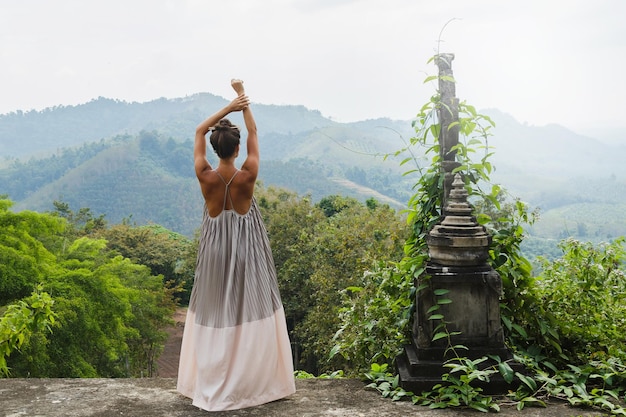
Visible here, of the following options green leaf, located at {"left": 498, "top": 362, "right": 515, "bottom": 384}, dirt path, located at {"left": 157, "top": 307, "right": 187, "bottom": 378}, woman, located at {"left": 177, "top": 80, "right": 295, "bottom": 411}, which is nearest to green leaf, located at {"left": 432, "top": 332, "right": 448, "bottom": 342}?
green leaf, located at {"left": 498, "top": 362, "right": 515, "bottom": 384}

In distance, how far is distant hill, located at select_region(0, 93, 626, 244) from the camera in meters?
81.6

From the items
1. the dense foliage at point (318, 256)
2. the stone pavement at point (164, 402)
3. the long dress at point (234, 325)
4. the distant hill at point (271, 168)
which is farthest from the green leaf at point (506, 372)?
the distant hill at point (271, 168)

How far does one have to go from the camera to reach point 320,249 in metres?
18.7

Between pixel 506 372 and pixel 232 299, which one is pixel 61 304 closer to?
pixel 232 299

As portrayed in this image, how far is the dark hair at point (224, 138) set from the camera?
3.38 m

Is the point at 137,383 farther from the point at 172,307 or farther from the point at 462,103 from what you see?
the point at 172,307

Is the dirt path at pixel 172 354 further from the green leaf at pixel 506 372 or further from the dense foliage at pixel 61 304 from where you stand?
the green leaf at pixel 506 372

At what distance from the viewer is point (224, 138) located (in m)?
3.38

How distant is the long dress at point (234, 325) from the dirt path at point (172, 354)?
22.2 meters

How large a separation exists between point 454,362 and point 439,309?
0.97 feet

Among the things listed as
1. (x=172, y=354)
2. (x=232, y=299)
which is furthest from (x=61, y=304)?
(x=172, y=354)

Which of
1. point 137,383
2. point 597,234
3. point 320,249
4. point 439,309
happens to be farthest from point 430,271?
point 597,234

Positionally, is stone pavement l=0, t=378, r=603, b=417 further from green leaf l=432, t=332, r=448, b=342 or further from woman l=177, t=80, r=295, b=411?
green leaf l=432, t=332, r=448, b=342

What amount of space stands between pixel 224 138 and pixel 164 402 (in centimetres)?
147
